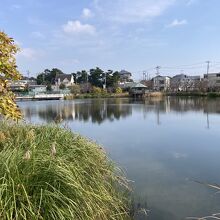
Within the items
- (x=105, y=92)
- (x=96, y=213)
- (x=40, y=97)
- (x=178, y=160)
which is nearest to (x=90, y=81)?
(x=105, y=92)

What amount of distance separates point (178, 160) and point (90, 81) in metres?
64.7

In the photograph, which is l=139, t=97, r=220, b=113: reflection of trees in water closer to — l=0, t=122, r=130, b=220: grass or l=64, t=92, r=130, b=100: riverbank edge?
l=0, t=122, r=130, b=220: grass

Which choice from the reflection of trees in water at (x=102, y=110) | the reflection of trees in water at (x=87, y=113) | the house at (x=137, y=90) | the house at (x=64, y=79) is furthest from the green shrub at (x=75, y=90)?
the reflection of trees in water at (x=87, y=113)

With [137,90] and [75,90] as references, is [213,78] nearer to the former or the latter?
[137,90]

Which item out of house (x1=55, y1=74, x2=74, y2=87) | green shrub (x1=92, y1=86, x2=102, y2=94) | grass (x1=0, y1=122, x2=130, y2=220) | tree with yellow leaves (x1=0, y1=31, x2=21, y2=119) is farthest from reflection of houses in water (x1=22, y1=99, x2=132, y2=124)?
house (x1=55, y1=74, x2=74, y2=87)

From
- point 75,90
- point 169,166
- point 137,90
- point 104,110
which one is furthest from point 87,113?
point 75,90

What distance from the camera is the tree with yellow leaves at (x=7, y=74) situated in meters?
4.81

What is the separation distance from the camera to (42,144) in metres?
4.83

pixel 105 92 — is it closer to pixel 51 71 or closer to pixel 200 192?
pixel 51 71

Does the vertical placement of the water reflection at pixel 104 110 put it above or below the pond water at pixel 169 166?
below

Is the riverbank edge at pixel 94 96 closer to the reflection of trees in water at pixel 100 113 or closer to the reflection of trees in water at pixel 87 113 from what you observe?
the reflection of trees in water at pixel 87 113

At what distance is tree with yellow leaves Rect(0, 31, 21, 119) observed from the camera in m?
4.81

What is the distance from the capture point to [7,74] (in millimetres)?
5230

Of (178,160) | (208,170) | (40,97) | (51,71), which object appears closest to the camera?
(208,170)
